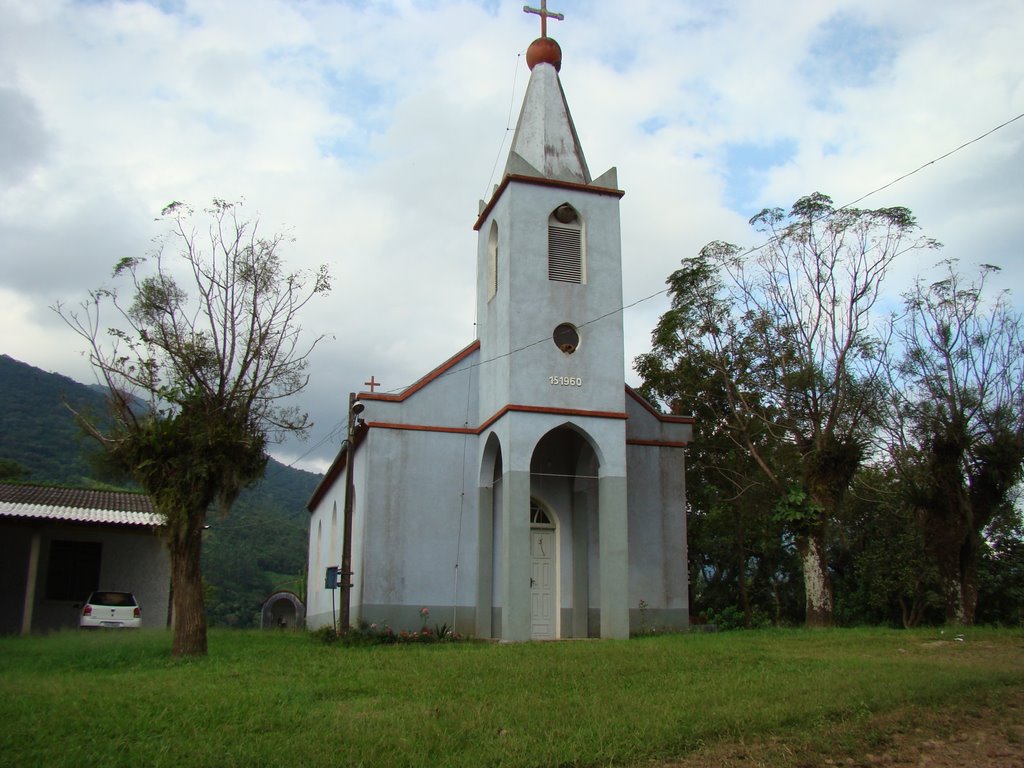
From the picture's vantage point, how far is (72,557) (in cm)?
2438

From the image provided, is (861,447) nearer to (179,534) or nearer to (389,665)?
(389,665)

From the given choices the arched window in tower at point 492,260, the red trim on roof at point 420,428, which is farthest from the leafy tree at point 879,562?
the arched window in tower at point 492,260

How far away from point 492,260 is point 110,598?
1312cm

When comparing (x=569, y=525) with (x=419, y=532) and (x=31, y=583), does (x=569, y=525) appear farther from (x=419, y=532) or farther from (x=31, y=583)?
(x=31, y=583)

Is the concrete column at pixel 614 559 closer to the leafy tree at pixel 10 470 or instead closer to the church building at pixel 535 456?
the church building at pixel 535 456

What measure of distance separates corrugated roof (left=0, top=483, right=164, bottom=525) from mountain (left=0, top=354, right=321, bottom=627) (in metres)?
16.1

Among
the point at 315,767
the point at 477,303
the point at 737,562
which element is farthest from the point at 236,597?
the point at 315,767

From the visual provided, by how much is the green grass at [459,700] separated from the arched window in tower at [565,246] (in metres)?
8.98

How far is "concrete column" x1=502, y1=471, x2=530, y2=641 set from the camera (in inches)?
699

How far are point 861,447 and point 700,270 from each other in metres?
7.62

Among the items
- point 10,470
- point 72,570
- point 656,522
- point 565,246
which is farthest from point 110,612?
point 10,470

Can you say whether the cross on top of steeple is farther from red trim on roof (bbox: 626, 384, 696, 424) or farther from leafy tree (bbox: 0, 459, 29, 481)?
leafy tree (bbox: 0, 459, 29, 481)

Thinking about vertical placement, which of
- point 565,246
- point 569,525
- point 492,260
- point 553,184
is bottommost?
point 569,525

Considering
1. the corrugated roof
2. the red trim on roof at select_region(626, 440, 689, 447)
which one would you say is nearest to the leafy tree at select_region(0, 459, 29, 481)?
the corrugated roof
